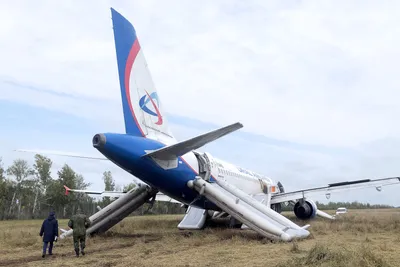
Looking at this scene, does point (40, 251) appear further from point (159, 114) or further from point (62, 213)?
point (62, 213)

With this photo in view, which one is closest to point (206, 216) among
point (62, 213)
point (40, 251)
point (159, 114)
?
point (159, 114)

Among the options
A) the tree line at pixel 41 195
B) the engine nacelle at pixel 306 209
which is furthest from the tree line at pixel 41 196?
the engine nacelle at pixel 306 209

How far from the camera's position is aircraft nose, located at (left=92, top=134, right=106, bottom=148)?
12.6 meters

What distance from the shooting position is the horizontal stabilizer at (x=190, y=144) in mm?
12422

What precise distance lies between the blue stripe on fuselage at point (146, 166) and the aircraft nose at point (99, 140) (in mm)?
102

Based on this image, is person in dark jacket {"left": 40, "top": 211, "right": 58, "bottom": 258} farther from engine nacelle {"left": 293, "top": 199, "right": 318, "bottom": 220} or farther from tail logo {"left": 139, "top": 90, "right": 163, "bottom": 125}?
engine nacelle {"left": 293, "top": 199, "right": 318, "bottom": 220}

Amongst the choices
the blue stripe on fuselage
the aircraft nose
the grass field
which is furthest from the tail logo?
the grass field

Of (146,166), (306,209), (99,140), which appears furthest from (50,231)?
(306,209)

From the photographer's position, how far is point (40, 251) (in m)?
13.2

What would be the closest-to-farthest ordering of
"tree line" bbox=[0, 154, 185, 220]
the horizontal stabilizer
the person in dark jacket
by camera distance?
the person in dark jacket < the horizontal stabilizer < "tree line" bbox=[0, 154, 185, 220]

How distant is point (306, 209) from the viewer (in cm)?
2222

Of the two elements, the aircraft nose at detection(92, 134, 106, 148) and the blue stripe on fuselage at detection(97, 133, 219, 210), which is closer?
the aircraft nose at detection(92, 134, 106, 148)

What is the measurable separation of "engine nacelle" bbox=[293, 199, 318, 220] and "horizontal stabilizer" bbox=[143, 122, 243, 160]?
10.4 metres

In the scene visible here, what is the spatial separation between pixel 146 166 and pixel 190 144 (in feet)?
5.50
